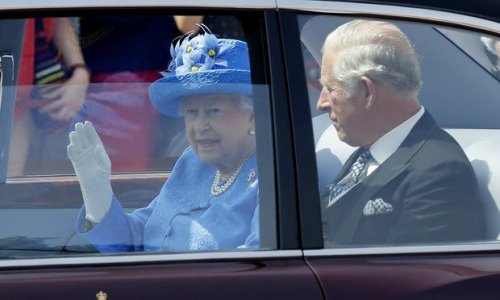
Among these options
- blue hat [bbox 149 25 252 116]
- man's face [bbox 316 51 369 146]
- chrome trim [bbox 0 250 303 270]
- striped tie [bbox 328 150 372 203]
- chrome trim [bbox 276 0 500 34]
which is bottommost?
chrome trim [bbox 0 250 303 270]

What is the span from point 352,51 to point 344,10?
118 millimetres

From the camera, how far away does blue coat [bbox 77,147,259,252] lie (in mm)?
Result: 2842

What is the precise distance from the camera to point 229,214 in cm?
290

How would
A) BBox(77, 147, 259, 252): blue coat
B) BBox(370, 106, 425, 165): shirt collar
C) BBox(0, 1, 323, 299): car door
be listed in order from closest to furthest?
BBox(0, 1, 323, 299): car door
BBox(77, 147, 259, 252): blue coat
BBox(370, 106, 425, 165): shirt collar

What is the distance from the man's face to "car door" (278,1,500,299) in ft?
0.08

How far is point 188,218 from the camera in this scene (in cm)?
290

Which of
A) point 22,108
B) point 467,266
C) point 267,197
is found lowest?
point 467,266

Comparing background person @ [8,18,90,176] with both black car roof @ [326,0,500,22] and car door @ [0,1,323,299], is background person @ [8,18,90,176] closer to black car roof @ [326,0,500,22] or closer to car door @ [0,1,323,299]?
car door @ [0,1,323,299]

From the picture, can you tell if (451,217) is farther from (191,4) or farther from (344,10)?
(191,4)

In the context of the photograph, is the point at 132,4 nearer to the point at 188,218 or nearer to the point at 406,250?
the point at 188,218

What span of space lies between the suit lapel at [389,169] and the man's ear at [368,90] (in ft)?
0.40

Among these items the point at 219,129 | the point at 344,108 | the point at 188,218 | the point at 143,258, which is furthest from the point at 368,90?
the point at 143,258

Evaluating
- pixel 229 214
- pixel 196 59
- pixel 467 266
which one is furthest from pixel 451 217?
pixel 196 59

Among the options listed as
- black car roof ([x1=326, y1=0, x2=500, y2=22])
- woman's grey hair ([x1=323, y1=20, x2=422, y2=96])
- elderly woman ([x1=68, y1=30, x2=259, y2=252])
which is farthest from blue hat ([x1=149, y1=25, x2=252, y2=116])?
black car roof ([x1=326, y1=0, x2=500, y2=22])
